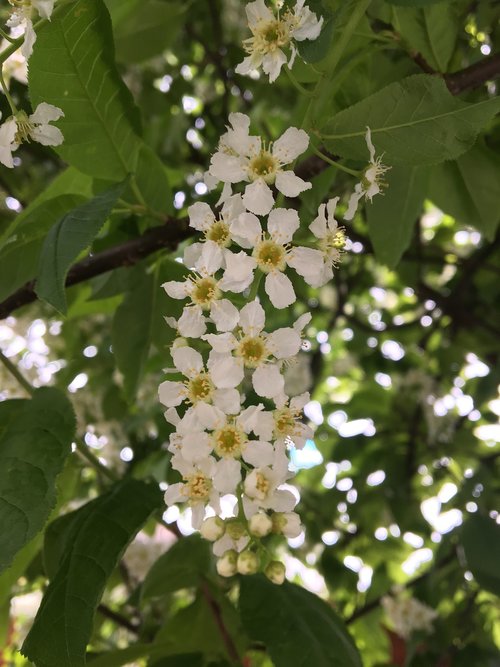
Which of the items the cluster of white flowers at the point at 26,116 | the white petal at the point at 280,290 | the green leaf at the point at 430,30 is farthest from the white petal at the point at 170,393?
the green leaf at the point at 430,30

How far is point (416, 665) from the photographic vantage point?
52.6 inches

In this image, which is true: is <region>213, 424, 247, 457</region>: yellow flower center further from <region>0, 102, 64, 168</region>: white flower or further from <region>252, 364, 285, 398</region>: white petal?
<region>0, 102, 64, 168</region>: white flower

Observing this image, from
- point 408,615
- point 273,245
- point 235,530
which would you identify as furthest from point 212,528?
point 408,615

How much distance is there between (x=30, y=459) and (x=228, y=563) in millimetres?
206

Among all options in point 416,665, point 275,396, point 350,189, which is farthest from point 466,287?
point 275,396

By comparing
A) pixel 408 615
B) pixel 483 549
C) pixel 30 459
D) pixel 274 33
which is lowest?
pixel 408 615

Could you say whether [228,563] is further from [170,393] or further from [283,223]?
[283,223]

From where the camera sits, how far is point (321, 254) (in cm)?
61

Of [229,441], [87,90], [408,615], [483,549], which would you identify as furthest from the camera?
[408,615]

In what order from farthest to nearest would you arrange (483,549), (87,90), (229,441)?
1. (483,549)
2. (87,90)
3. (229,441)

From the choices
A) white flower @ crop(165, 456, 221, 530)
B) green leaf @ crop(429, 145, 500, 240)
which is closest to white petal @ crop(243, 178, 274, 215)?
white flower @ crop(165, 456, 221, 530)

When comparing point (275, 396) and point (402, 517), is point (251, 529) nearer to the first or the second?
point (275, 396)

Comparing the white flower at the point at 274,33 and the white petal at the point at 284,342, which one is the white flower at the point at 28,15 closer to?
the white flower at the point at 274,33

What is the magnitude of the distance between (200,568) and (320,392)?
4.74 feet
